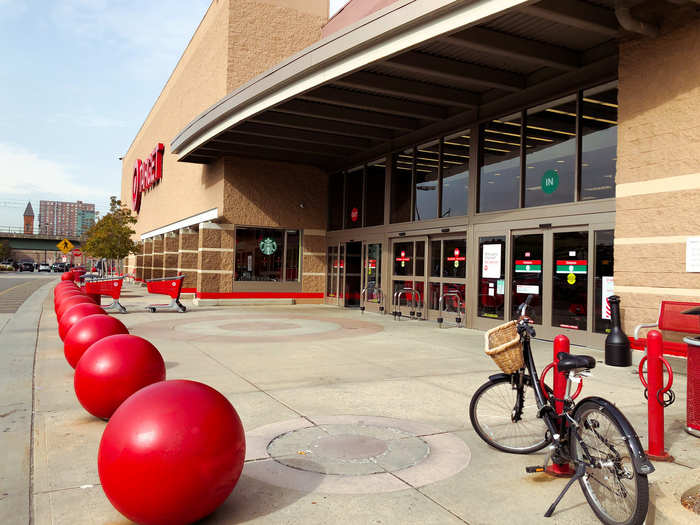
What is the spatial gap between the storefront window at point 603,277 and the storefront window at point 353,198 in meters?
10.6

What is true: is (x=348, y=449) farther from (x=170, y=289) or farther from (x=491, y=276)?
(x=170, y=289)

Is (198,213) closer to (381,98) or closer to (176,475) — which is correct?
(381,98)

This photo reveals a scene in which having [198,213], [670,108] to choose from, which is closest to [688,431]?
[670,108]

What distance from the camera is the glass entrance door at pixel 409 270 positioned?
16672 mm

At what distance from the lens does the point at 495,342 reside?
4.55 metres

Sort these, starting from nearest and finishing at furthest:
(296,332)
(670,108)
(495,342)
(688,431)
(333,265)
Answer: (495,342) < (688,431) < (670,108) < (296,332) < (333,265)

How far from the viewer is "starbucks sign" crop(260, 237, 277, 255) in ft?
72.5

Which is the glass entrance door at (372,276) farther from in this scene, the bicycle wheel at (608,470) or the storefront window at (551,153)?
the bicycle wheel at (608,470)

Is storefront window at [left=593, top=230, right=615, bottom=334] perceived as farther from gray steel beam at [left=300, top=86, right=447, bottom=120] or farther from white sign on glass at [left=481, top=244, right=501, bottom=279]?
gray steel beam at [left=300, top=86, right=447, bottom=120]

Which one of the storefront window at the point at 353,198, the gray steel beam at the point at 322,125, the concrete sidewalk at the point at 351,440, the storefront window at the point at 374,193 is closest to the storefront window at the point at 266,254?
the storefront window at the point at 353,198

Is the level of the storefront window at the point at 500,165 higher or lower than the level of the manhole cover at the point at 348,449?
higher

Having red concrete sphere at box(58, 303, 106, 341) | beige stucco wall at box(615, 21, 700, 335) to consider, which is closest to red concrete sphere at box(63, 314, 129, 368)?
red concrete sphere at box(58, 303, 106, 341)

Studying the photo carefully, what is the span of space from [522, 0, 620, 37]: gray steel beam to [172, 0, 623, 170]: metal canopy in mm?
17

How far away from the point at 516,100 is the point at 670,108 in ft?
14.8
